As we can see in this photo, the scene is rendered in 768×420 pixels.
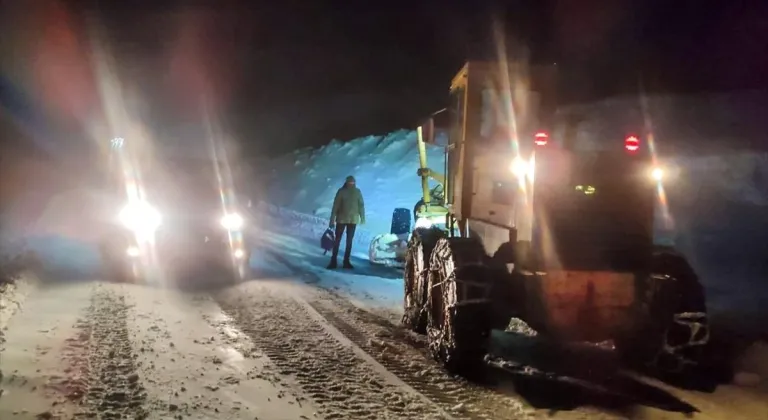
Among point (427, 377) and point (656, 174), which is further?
point (656, 174)

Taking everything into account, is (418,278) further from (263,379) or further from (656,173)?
(656,173)

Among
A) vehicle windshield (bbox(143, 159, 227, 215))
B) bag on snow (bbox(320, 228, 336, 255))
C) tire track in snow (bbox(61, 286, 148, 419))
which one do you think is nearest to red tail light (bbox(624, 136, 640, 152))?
tire track in snow (bbox(61, 286, 148, 419))

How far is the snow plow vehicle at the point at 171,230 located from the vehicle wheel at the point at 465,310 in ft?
20.2

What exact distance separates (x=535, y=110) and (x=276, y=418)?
478 cm

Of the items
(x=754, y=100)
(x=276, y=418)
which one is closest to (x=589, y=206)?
(x=276, y=418)

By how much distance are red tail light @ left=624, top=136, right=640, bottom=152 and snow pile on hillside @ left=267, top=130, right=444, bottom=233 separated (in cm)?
1220

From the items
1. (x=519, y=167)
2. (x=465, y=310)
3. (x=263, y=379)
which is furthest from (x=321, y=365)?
(x=519, y=167)

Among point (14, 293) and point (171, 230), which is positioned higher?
point (171, 230)

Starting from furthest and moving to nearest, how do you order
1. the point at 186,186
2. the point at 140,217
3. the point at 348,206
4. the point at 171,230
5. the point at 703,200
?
the point at 703,200, the point at 348,206, the point at 186,186, the point at 171,230, the point at 140,217

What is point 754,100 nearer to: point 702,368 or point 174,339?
point 702,368

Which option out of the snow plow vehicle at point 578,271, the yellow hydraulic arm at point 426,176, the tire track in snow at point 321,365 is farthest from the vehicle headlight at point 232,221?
the snow plow vehicle at point 578,271

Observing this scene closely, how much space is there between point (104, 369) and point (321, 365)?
1920 millimetres

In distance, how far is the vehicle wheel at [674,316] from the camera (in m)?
6.23

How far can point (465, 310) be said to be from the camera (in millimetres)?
6129
